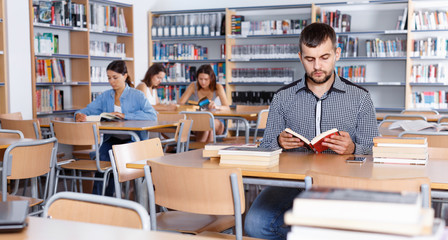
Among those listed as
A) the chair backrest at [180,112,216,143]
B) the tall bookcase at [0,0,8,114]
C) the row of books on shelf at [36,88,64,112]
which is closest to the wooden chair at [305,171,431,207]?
the chair backrest at [180,112,216,143]

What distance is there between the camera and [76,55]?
658cm

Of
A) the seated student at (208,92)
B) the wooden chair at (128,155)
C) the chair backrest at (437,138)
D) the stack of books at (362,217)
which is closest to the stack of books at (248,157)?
the wooden chair at (128,155)

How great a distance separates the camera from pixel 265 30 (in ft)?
24.7

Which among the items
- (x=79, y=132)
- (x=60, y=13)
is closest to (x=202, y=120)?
(x=79, y=132)

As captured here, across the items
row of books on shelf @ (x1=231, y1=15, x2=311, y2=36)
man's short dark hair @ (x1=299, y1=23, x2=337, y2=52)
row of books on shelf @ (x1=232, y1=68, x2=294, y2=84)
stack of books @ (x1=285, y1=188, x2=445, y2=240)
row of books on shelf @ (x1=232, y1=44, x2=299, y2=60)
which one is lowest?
stack of books @ (x1=285, y1=188, x2=445, y2=240)

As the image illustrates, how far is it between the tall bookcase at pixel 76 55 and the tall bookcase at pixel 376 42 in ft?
4.11

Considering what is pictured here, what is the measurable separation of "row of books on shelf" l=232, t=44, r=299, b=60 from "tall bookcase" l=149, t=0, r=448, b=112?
0.03 meters

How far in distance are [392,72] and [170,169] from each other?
19.5 ft

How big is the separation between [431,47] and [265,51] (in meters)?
2.17

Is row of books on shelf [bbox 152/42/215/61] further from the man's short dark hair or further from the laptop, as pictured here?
the laptop

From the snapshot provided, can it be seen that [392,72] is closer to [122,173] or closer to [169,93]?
[169,93]

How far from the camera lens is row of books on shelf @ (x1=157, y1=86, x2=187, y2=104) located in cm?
811

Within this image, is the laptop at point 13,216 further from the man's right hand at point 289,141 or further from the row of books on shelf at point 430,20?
the row of books on shelf at point 430,20

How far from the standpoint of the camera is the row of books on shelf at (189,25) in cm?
784
